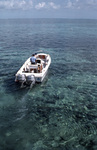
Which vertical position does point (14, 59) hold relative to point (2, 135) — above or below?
above

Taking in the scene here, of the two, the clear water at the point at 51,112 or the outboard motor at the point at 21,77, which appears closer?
the clear water at the point at 51,112

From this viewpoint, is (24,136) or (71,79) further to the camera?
(71,79)

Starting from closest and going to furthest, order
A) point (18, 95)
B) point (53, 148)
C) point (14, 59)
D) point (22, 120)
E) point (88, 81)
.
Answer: point (53, 148) → point (22, 120) → point (18, 95) → point (88, 81) → point (14, 59)

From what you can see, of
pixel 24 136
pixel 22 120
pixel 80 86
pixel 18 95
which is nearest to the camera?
pixel 24 136

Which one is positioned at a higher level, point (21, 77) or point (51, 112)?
point (21, 77)

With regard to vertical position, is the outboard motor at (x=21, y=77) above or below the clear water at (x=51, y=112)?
above

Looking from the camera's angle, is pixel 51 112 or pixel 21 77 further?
pixel 21 77

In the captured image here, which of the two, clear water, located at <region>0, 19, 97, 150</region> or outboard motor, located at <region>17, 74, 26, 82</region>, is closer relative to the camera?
clear water, located at <region>0, 19, 97, 150</region>

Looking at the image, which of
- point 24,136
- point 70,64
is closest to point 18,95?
point 24,136

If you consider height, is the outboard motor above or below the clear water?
above

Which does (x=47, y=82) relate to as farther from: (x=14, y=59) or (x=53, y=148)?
(x=14, y=59)
